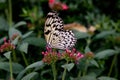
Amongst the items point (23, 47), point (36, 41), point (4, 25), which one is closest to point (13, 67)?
point (23, 47)

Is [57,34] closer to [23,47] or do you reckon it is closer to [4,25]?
[23,47]

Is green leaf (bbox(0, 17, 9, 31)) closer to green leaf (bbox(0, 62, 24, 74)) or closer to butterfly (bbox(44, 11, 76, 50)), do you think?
green leaf (bbox(0, 62, 24, 74))

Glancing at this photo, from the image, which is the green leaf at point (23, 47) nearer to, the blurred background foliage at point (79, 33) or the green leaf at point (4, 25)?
the blurred background foliage at point (79, 33)

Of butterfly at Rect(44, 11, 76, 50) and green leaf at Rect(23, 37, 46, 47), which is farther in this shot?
green leaf at Rect(23, 37, 46, 47)

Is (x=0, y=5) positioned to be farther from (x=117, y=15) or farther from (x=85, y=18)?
(x=117, y=15)

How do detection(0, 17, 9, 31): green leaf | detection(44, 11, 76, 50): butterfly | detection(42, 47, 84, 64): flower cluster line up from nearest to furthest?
1. detection(42, 47, 84, 64): flower cluster
2. detection(44, 11, 76, 50): butterfly
3. detection(0, 17, 9, 31): green leaf

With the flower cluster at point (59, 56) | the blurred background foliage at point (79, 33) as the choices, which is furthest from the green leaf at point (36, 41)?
the flower cluster at point (59, 56)

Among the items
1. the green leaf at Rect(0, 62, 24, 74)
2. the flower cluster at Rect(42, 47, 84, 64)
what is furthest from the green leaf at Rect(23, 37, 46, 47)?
the flower cluster at Rect(42, 47, 84, 64)

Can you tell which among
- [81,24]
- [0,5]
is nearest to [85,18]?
[81,24]
